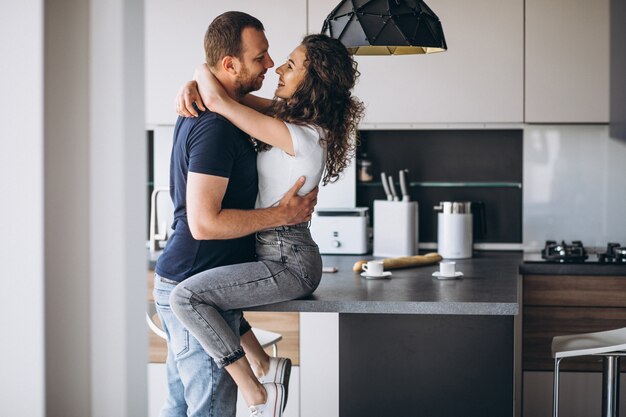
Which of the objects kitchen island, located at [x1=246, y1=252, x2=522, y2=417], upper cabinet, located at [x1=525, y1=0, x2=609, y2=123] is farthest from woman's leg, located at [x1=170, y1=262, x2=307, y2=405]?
upper cabinet, located at [x1=525, y1=0, x2=609, y2=123]

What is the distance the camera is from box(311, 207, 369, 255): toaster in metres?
3.69

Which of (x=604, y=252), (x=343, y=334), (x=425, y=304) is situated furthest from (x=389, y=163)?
(x=425, y=304)

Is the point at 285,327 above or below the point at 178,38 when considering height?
below

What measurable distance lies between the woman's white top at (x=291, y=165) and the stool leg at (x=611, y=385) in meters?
1.19

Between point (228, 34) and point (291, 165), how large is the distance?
36cm

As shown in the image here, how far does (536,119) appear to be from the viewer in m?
3.61

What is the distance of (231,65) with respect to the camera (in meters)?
2.06

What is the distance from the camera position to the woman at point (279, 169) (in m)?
1.95

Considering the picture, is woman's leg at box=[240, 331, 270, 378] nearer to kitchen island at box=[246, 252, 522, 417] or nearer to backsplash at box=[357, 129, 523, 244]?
kitchen island at box=[246, 252, 522, 417]

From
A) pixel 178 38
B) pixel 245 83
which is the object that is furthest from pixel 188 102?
pixel 178 38

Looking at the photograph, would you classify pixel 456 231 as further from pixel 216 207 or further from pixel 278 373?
pixel 216 207

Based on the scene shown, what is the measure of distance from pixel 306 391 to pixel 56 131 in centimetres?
241

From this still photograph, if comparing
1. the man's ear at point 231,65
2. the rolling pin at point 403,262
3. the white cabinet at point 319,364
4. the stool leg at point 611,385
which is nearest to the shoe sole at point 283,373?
the rolling pin at point 403,262

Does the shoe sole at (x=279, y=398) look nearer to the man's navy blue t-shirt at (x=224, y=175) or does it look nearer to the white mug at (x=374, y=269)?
the man's navy blue t-shirt at (x=224, y=175)
